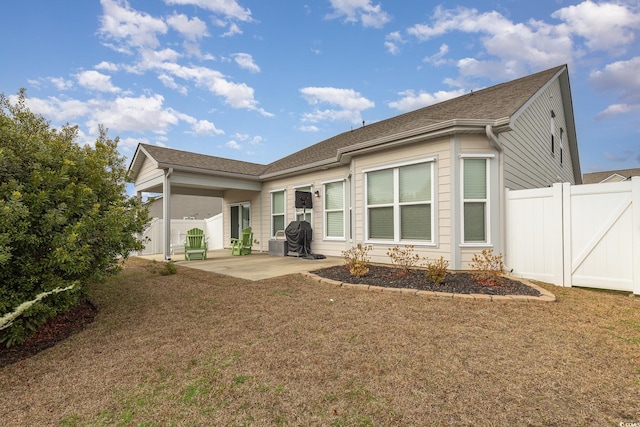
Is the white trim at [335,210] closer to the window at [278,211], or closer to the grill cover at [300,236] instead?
the grill cover at [300,236]

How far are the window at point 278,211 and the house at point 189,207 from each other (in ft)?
38.3

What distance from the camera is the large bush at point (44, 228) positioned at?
9.14ft

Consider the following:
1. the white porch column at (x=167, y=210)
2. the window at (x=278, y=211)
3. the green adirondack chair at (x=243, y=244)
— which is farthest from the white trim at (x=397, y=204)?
the white porch column at (x=167, y=210)

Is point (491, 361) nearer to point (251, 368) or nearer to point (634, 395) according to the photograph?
point (634, 395)

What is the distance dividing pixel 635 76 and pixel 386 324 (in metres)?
15.6

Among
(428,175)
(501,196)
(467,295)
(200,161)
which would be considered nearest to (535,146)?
(501,196)

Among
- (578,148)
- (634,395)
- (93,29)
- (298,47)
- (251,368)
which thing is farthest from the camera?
(578,148)

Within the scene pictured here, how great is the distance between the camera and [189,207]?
21.6 m

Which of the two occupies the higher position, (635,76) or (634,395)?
(635,76)

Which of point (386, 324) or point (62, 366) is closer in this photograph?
point (62, 366)

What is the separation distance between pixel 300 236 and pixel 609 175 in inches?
1285

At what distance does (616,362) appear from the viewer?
93.3 inches

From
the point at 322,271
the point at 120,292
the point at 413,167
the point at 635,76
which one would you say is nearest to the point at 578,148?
the point at 635,76

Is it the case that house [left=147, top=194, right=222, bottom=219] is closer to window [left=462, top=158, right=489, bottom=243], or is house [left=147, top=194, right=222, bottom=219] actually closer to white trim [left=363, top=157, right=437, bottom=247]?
white trim [left=363, top=157, right=437, bottom=247]
